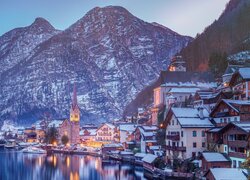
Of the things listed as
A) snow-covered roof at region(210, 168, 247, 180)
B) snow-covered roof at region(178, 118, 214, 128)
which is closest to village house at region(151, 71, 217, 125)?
snow-covered roof at region(178, 118, 214, 128)

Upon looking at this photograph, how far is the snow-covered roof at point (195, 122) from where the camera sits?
56.9m

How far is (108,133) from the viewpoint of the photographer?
12394 cm

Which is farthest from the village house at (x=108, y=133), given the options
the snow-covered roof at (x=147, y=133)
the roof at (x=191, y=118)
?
the roof at (x=191, y=118)

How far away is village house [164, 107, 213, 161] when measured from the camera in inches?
2240

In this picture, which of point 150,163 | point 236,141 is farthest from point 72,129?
point 236,141

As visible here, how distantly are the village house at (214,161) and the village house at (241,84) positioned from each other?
1600 cm

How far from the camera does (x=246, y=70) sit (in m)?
64.0

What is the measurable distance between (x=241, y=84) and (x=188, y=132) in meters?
13.4

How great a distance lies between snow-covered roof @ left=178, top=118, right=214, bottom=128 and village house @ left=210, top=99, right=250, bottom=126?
1.11 m

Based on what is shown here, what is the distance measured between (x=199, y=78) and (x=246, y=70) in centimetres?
3545

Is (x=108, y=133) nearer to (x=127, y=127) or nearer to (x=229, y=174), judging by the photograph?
(x=127, y=127)

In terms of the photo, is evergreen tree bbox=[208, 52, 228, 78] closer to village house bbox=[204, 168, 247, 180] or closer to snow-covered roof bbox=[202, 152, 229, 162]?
snow-covered roof bbox=[202, 152, 229, 162]

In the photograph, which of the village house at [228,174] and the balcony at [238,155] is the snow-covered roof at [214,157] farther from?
the village house at [228,174]

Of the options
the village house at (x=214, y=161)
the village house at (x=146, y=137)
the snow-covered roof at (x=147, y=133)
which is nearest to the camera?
the village house at (x=214, y=161)
